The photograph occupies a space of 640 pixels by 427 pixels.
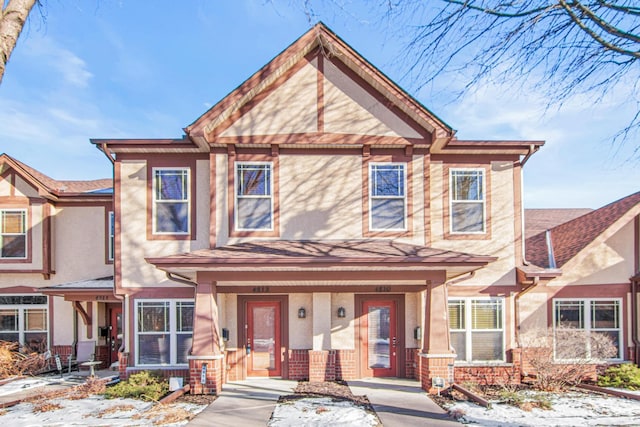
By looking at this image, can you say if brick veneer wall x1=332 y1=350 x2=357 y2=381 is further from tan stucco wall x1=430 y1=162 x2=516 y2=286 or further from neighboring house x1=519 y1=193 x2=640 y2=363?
neighboring house x1=519 y1=193 x2=640 y2=363

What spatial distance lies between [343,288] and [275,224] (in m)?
2.45

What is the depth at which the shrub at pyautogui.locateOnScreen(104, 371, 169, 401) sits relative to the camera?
30.0 ft

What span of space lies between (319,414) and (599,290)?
Result: 29.4 ft

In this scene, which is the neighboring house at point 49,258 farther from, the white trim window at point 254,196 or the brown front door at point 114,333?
the white trim window at point 254,196

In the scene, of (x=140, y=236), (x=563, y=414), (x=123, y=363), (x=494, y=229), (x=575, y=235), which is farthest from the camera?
(x=575, y=235)

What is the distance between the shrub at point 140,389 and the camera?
915cm

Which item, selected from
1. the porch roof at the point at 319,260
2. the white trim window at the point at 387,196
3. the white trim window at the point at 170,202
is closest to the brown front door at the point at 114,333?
the white trim window at the point at 170,202

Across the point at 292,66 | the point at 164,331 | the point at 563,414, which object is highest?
the point at 292,66

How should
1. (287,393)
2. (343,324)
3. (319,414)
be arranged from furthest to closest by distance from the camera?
(343,324) < (287,393) < (319,414)

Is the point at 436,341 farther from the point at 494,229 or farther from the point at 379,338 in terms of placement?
the point at 494,229

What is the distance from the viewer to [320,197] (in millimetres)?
10773

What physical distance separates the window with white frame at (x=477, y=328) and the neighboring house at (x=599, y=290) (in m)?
0.93

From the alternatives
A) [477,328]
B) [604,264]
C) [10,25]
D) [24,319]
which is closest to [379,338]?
[477,328]

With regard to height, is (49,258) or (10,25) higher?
(10,25)
